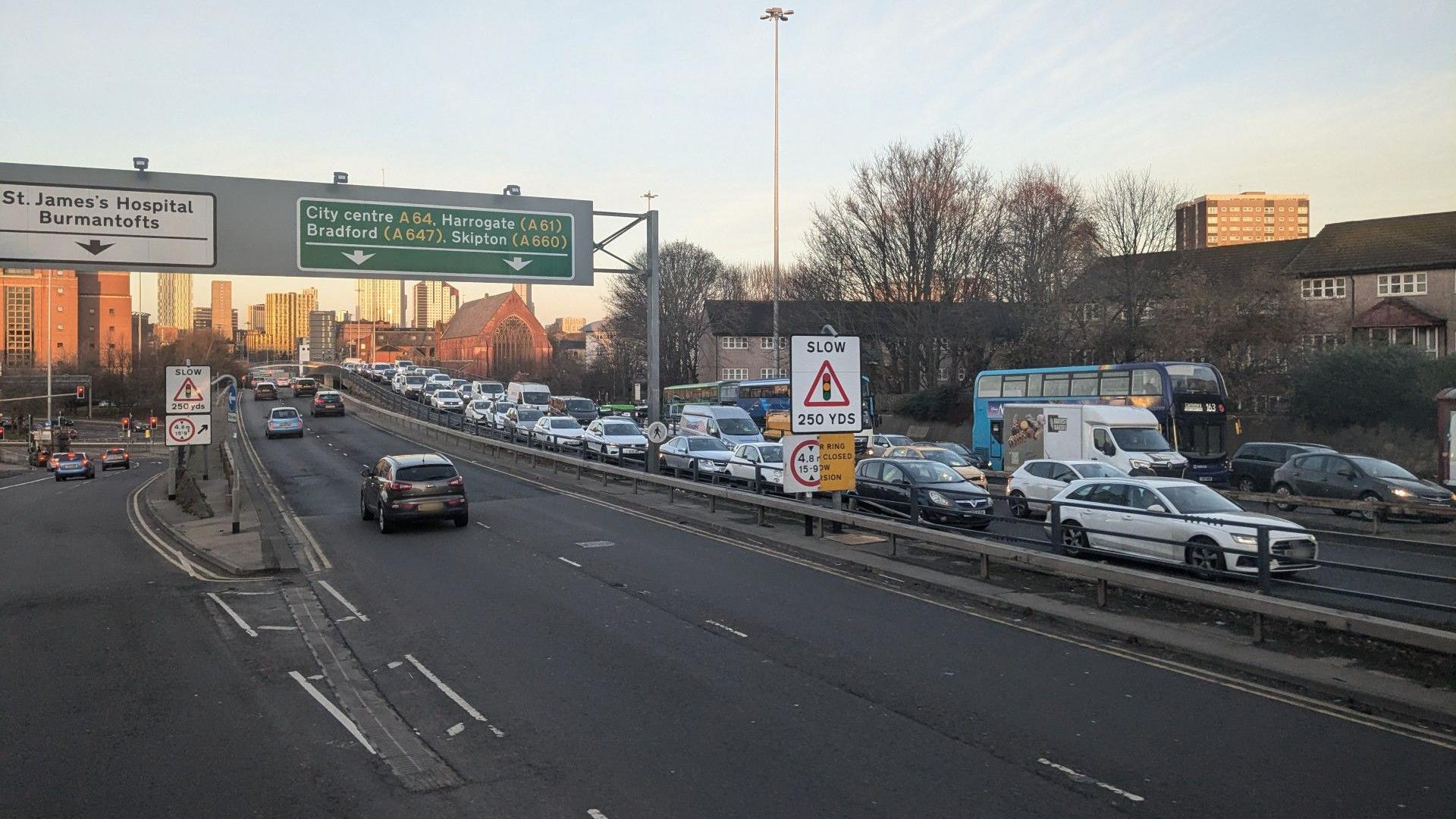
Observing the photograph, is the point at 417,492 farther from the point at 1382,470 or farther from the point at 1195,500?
the point at 1382,470

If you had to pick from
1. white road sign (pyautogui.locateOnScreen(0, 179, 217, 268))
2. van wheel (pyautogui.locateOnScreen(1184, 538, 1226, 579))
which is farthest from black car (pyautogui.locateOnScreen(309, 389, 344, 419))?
van wheel (pyautogui.locateOnScreen(1184, 538, 1226, 579))

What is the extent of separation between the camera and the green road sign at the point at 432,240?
68.4 ft

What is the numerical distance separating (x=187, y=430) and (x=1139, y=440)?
2576 centimetres

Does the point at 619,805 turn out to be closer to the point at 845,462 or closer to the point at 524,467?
the point at 845,462

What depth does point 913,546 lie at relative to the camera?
63.2 ft

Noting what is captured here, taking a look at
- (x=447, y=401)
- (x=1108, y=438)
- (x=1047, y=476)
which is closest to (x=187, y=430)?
(x=1047, y=476)

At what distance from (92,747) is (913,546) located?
13745 mm

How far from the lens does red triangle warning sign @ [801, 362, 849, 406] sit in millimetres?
19000

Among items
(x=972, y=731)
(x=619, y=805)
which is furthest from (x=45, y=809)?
(x=972, y=731)

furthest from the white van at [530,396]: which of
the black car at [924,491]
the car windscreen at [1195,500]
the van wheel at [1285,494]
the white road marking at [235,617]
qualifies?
the car windscreen at [1195,500]

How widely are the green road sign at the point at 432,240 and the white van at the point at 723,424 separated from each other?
1440 centimetres

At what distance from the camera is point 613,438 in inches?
1479

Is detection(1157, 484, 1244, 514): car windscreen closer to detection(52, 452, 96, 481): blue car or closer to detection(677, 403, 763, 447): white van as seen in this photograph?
detection(677, 403, 763, 447): white van

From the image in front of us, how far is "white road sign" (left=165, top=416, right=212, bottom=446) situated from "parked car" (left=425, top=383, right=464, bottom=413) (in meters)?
33.7
